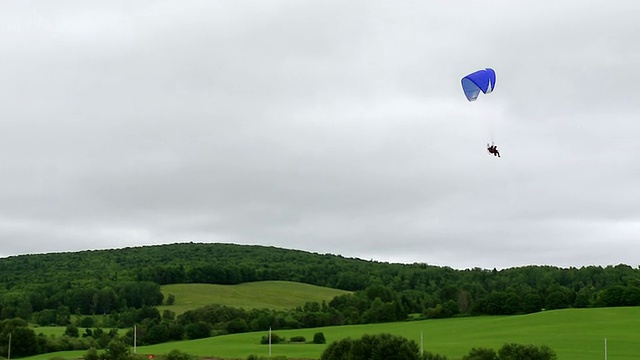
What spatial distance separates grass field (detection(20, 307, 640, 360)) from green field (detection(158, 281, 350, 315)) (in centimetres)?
4390

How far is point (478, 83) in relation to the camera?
1984 inches

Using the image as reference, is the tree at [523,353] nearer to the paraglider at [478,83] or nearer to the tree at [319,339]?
the paraglider at [478,83]

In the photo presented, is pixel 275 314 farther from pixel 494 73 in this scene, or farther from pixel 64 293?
pixel 494 73

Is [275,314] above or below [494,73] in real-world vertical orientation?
below

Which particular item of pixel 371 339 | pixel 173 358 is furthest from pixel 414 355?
pixel 173 358

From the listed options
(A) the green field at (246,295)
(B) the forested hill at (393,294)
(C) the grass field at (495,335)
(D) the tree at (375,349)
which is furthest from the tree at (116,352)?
(A) the green field at (246,295)

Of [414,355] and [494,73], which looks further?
[414,355]

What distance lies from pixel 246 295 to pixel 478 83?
140 m

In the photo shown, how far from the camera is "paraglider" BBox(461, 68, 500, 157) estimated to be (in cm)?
5025

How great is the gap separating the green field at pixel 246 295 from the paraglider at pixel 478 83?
116090mm

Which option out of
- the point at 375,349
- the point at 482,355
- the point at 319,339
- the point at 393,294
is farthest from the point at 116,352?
the point at 393,294

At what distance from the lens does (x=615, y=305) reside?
5197 inches

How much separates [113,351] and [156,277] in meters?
114

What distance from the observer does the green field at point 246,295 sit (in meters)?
171
